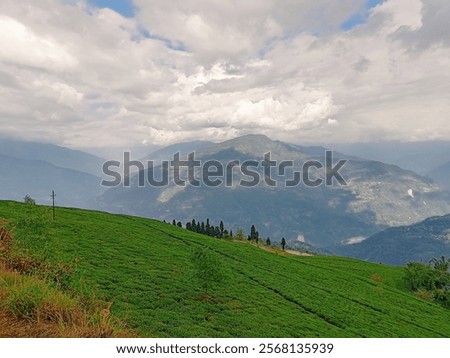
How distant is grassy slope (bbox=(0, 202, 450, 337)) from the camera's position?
1255 inches

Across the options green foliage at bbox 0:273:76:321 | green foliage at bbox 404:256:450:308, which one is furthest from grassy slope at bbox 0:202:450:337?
green foliage at bbox 404:256:450:308

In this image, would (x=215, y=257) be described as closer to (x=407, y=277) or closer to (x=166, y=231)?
(x=166, y=231)

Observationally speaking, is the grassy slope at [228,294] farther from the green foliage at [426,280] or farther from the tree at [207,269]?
the green foliage at [426,280]

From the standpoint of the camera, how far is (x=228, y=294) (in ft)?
139

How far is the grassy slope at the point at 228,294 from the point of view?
31.9 meters

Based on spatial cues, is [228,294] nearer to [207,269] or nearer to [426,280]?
[207,269]

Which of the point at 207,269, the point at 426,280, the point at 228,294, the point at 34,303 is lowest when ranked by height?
the point at 426,280

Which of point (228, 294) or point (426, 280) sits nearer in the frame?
point (228, 294)

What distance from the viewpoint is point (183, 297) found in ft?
122

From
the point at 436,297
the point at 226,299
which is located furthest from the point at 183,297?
the point at 436,297

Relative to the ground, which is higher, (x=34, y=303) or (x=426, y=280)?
(x=34, y=303)

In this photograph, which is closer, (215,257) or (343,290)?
(215,257)

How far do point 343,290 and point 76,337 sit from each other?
65.2 meters

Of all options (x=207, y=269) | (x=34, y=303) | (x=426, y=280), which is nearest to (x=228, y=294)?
(x=207, y=269)
